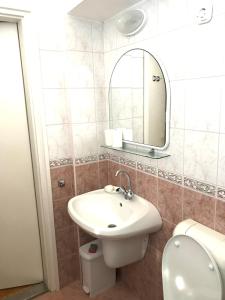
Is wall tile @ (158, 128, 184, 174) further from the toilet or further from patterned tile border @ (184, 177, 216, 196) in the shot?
the toilet

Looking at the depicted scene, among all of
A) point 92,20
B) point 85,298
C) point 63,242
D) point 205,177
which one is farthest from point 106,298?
point 92,20

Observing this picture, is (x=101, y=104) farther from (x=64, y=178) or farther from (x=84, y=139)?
(x=64, y=178)

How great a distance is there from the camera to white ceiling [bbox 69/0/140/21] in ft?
4.68

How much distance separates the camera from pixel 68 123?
69.8 inches

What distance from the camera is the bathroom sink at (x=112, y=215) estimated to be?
4.40ft

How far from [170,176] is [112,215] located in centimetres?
58

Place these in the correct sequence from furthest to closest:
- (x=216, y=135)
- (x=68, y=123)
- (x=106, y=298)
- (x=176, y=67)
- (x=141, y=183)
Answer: (x=106, y=298) < (x=68, y=123) < (x=141, y=183) < (x=176, y=67) < (x=216, y=135)

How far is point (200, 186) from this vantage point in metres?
1.24

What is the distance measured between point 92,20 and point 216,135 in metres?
1.20

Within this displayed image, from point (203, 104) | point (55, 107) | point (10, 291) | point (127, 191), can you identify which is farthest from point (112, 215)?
point (10, 291)

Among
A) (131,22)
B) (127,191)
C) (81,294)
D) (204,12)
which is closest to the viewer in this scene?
(204,12)

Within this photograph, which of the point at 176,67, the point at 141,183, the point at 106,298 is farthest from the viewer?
the point at 106,298

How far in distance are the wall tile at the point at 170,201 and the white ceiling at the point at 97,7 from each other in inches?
43.3

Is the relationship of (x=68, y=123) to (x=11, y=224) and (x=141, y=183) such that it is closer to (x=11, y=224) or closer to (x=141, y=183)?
(x=141, y=183)
